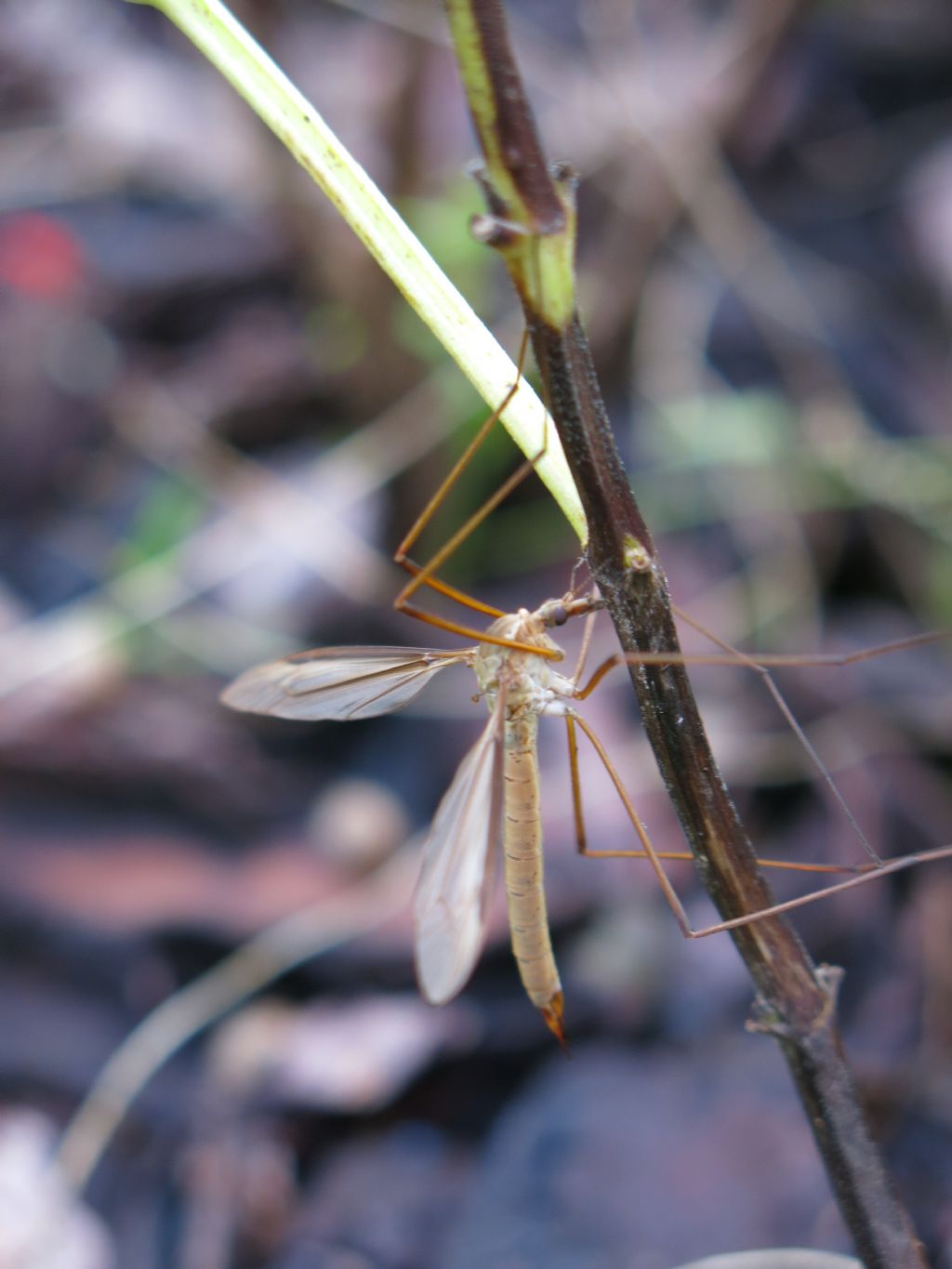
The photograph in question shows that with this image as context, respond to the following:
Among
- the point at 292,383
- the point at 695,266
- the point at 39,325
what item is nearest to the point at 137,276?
the point at 39,325

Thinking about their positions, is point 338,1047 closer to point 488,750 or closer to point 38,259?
point 488,750

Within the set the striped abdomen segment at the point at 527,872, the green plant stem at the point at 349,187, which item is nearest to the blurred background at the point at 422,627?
the striped abdomen segment at the point at 527,872

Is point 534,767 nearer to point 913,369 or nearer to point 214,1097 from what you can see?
point 214,1097

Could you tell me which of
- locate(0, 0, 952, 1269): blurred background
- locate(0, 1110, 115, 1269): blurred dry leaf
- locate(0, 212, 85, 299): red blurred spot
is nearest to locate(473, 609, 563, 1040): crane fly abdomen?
locate(0, 0, 952, 1269): blurred background

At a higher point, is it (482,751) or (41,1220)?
(482,751)

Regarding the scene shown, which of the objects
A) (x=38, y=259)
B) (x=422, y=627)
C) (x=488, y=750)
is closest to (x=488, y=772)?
(x=488, y=750)

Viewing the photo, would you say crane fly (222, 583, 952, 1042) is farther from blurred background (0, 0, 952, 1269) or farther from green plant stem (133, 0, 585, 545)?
blurred background (0, 0, 952, 1269)
